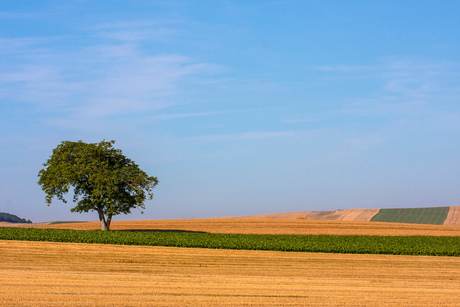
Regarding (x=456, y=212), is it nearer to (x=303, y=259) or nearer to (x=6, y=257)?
(x=303, y=259)

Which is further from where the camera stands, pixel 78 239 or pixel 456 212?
pixel 456 212

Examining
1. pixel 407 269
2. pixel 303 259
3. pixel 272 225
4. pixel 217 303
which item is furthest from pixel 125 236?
pixel 272 225

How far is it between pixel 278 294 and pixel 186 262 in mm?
10747

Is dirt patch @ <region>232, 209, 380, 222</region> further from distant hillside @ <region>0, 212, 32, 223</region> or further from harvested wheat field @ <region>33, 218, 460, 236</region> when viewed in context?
distant hillside @ <region>0, 212, 32, 223</region>

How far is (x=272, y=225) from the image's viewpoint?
6406 centimetres

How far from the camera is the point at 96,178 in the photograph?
1925 inches

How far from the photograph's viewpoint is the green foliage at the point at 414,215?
7840 centimetres

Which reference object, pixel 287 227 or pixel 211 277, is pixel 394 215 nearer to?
pixel 287 227

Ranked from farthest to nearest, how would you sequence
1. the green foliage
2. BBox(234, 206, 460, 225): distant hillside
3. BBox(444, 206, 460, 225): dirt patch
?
1. BBox(234, 206, 460, 225): distant hillside
2. the green foliage
3. BBox(444, 206, 460, 225): dirt patch

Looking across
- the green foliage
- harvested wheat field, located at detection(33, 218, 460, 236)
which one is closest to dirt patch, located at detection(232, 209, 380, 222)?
the green foliage

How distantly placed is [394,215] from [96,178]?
54.3 metres

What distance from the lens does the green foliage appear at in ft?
257

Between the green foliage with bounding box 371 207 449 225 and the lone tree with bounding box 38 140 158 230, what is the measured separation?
44.2 metres

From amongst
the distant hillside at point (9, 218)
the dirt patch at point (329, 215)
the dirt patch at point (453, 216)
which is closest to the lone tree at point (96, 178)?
the dirt patch at point (329, 215)
